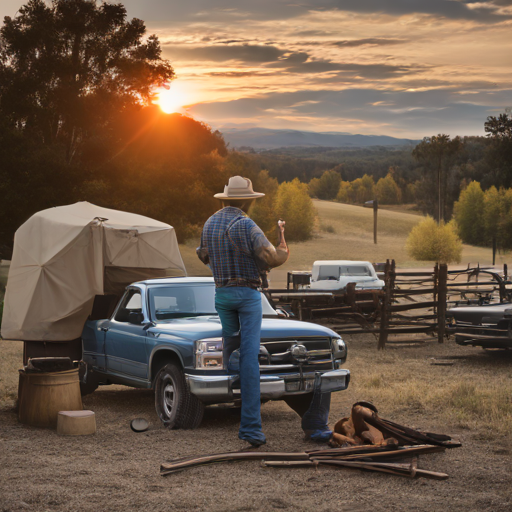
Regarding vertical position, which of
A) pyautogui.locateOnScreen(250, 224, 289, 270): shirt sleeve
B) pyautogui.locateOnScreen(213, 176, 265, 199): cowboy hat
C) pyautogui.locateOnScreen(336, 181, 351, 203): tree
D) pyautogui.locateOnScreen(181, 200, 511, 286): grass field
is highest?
pyautogui.locateOnScreen(336, 181, 351, 203): tree

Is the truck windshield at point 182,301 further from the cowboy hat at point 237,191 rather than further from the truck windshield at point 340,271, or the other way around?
the truck windshield at point 340,271

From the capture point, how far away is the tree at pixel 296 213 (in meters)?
92.2

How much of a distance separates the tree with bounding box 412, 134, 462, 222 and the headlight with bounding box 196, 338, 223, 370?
9646cm

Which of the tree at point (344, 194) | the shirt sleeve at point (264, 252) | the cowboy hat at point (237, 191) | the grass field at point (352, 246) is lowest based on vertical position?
the grass field at point (352, 246)

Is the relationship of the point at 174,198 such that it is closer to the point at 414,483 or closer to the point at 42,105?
the point at 42,105

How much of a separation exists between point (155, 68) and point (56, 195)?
900 cm

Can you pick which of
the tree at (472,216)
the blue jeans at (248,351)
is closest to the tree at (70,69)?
the blue jeans at (248,351)

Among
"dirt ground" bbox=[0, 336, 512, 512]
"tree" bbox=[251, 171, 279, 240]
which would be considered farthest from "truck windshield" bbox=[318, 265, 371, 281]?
"tree" bbox=[251, 171, 279, 240]

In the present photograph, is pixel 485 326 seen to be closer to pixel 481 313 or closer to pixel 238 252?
pixel 481 313

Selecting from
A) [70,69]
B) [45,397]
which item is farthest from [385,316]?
[70,69]

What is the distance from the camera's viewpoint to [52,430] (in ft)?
26.8

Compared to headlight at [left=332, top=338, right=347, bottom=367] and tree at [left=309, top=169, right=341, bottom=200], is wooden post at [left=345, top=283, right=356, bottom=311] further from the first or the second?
tree at [left=309, top=169, right=341, bottom=200]

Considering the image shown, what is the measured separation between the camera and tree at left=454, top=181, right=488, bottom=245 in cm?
10394

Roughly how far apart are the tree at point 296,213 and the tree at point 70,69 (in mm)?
55692
